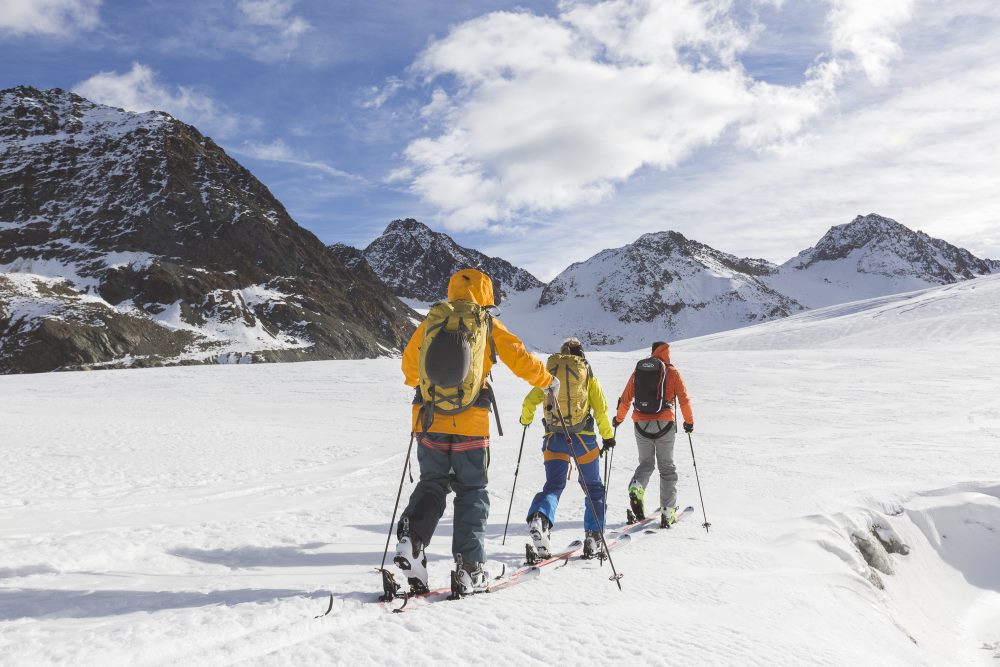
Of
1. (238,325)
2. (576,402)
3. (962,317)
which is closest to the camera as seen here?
(576,402)

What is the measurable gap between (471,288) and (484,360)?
1.86ft

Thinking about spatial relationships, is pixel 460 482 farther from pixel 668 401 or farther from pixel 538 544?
pixel 668 401

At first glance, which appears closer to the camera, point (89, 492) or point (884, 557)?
point (884, 557)

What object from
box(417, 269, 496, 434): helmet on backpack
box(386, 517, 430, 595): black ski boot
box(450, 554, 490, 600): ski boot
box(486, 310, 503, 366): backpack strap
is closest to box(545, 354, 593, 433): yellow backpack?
box(486, 310, 503, 366): backpack strap

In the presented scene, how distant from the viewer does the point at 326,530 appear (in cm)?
635

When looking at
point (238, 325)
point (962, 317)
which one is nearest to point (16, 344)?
point (238, 325)

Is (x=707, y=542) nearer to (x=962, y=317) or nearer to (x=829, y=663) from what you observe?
(x=829, y=663)

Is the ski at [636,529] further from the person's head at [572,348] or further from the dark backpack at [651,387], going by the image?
the person's head at [572,348]

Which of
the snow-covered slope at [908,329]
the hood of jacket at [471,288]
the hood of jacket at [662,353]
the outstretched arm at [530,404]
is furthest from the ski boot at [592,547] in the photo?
the snow-covered slope at [908,329]

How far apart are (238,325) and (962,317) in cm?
9042

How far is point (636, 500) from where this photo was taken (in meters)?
7.16

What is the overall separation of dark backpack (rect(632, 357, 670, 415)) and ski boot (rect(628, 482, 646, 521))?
94cm

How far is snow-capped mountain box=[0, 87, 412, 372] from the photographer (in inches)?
3174

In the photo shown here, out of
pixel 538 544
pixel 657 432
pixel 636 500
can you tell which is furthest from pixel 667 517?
pixel 538 544
